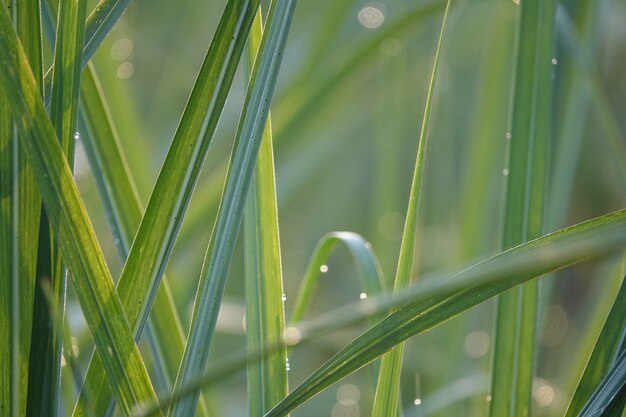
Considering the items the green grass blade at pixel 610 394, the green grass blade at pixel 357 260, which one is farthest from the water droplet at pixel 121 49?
the green grass blade at pixel 610 394

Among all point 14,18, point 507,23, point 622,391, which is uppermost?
point 507,23

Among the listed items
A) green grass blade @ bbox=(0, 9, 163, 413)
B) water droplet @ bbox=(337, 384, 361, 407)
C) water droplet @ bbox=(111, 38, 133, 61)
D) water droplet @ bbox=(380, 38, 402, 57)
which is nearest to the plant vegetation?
green grass blade @ bbox=(0, 9, 163, 413)

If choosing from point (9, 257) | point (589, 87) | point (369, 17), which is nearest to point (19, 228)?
point (9, 257)

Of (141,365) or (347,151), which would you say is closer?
(141,365)

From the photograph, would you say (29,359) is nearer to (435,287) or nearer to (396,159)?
(435,287)

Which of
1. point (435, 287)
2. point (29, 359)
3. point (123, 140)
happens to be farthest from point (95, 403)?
point (123, 140)
